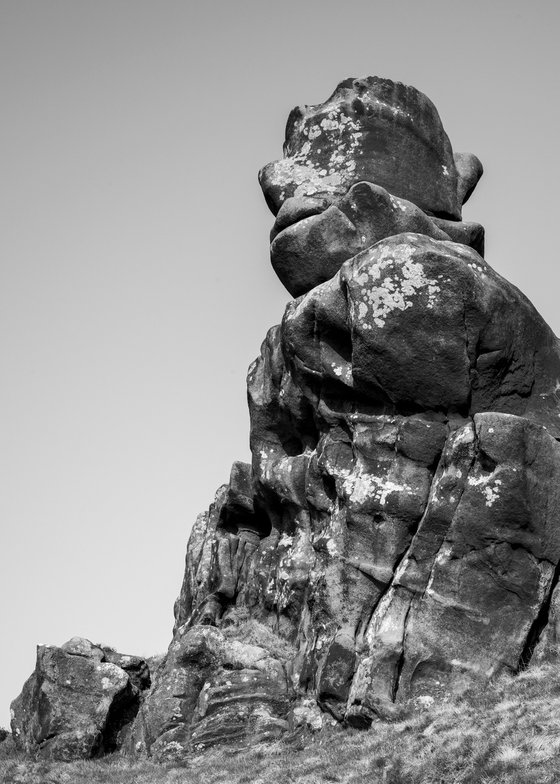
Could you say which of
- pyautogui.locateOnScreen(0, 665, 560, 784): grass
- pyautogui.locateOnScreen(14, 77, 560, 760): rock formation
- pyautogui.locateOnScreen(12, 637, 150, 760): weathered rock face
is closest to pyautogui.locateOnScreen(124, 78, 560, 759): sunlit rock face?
pyautogui.locateOnScreen(14, 77, 560, 760): rock formation

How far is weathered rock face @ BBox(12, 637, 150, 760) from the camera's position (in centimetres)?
3195

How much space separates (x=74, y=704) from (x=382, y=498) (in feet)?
42.1

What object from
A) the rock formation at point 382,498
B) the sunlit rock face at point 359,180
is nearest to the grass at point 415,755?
the rock formation at point 382,498

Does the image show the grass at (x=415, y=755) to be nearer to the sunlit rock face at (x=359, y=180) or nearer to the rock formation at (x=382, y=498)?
the rock formation at (x=382, y=498)

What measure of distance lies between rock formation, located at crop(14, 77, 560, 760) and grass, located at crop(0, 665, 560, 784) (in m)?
0.97

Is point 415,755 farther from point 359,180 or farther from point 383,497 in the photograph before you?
point 359,180

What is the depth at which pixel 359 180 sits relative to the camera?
39969 mm

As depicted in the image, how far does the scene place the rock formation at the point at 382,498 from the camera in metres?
28.9

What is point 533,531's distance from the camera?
2930cm

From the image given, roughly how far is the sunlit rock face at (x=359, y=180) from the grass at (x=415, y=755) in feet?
58.7

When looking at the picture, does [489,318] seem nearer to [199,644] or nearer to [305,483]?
[305,483]

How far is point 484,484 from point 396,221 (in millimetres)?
12429

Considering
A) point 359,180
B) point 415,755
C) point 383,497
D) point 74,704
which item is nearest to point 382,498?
point 383,497

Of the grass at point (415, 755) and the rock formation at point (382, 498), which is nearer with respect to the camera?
the grass at point (415, 755)
